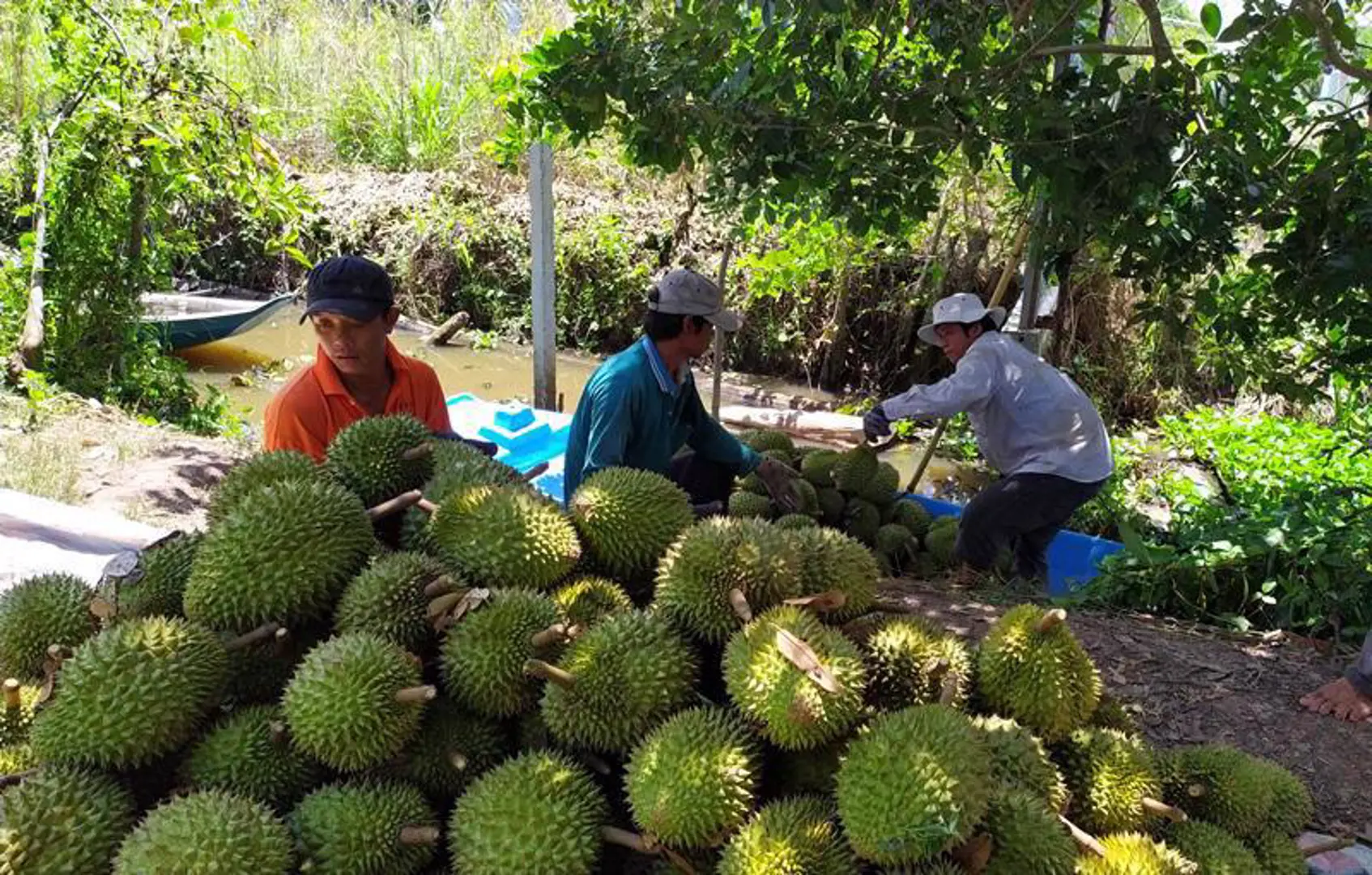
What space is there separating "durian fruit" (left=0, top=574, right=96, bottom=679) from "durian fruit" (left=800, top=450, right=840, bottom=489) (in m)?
3.69

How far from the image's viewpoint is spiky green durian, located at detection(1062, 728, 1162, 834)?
4.64 ft

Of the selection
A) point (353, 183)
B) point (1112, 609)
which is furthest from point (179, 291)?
point (1112, 609)

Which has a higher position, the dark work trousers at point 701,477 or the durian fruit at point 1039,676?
the durian fruit at point 1039,676

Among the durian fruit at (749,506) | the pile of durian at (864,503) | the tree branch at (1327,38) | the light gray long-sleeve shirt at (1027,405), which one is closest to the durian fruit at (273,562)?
the tree branch at (1327,38)

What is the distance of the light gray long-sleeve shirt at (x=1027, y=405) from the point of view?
15.4 ft

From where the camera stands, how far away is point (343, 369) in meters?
2.88

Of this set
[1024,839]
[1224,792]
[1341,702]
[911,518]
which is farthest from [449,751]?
[911,518]

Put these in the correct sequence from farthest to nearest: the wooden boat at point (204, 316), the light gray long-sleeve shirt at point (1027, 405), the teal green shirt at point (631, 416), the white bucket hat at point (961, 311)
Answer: the wooden boat at point (204, 316), the white bucket hat at point (961, 311), the light gray long-sleeve shirt at point (1027, 405), the teal green shirt at point (631, 416)

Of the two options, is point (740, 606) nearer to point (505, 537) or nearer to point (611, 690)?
point (611, 690)

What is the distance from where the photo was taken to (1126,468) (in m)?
6.93

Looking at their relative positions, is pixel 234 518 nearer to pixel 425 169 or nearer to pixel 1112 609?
pixel 1112 609

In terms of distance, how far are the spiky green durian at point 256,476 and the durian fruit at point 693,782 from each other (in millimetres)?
838

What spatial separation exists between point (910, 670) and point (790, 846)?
33cm

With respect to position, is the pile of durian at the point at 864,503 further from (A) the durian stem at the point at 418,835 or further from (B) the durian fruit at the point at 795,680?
(A) the durian stem at the point at 418,835
